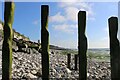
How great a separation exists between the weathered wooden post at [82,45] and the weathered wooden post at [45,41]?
0.64m

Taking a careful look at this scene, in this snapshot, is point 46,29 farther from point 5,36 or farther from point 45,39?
point 5,36

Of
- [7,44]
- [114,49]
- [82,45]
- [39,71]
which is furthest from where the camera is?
[39,71]

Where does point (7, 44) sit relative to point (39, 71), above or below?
above

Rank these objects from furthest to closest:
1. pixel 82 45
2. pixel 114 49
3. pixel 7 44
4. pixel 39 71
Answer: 1. pixel 39 71
2. pixel 82 45
3. pixel 114 49
4. pixel 7 44

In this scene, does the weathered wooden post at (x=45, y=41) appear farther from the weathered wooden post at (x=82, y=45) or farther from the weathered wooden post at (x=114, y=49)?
the weathered wooden post at (x=114, y=49)

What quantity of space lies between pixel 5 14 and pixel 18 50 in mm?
15785

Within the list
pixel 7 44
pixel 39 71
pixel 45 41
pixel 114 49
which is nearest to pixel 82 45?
pixel 114 49

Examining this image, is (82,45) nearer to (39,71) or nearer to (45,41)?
(45,41)

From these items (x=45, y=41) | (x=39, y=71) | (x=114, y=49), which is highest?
(x=45, y=41)

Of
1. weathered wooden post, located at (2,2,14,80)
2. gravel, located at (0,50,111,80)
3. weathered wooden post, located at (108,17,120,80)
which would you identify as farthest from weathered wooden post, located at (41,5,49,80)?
gravel, located at (0,50,111,80)

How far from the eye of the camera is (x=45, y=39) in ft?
20.6

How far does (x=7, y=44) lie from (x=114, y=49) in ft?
6.59

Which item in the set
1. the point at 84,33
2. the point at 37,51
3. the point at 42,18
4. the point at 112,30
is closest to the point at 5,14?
the point at 42,18

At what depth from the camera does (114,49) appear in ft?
20.4
